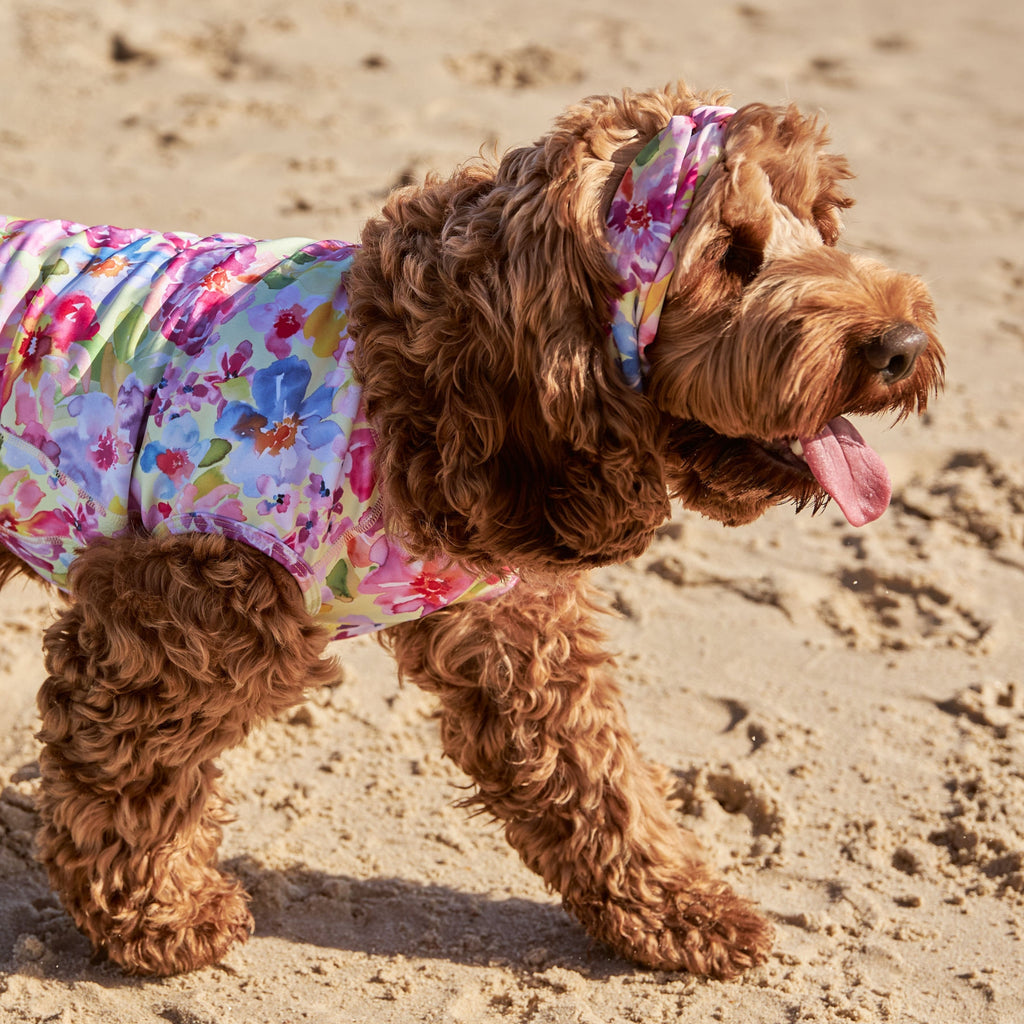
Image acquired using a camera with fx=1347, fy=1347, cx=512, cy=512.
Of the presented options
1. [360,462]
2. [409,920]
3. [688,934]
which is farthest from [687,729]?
[360,462]

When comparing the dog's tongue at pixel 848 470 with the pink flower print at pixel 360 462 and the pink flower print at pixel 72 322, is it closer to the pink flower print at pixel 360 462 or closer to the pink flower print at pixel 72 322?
the pink flower print at pixel 360 462

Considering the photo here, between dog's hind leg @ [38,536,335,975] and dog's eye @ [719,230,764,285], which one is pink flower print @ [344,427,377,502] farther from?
dog's eye @ [719,230,764,285]

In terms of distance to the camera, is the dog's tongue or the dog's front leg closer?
the dog's tongue

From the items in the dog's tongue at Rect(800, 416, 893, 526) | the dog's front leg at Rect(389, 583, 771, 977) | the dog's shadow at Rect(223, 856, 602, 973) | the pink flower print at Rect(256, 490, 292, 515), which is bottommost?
the dog's shadow at Rect(223, 856, 602, 973)

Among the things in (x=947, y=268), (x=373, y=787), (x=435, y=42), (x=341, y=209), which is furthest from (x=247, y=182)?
(x=373, y=787)

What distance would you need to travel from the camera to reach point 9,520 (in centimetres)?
277

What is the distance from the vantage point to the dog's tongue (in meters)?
2.36

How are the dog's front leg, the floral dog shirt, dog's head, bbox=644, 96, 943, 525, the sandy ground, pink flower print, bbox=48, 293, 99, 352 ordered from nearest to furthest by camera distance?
dog's head, bbox=644, 96, 943, 525, the floral dog shirt, pink flower print, bbox=48, 293, 99, 352, the dog's front leg, the sandy ground

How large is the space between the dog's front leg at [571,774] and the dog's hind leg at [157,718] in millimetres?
344

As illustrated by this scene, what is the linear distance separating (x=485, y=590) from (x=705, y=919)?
96 cm

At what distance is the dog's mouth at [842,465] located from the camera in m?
2.36

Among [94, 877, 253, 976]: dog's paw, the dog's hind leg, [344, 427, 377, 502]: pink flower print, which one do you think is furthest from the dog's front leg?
[94, 877, 253, 976]: dog's paw

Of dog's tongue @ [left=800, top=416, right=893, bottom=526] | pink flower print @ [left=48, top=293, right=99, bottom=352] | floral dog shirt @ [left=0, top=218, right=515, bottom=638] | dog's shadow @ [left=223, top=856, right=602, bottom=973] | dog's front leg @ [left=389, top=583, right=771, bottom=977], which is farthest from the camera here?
dog's shadow @ [left=223, top=856, right=602, bottom=973]

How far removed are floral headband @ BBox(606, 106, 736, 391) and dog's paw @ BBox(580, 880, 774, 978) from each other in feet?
4.66
